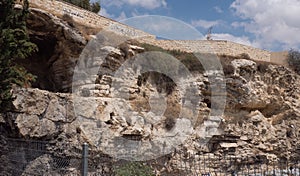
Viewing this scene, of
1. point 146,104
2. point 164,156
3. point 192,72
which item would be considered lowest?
point 164,156

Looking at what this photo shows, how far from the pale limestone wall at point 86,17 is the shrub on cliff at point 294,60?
845 centimetres

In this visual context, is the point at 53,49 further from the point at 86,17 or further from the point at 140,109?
the point at 140,109

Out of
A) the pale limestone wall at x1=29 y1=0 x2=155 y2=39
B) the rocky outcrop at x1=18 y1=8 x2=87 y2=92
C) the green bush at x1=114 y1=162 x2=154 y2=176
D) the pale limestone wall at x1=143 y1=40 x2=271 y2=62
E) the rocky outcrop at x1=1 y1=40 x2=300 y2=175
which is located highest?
the pale limestone wall at x1=143 y1=40 x2=271 y2=62

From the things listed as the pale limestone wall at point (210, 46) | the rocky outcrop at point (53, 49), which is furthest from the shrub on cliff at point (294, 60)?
the rocky outcrop at point (53, 49)

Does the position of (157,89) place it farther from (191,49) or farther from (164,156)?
(191,49)

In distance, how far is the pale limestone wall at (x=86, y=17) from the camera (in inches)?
435

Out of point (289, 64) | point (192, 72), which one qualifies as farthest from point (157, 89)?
point (289, 64)

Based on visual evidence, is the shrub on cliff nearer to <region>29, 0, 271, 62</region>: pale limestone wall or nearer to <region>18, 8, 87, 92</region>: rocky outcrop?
<region>29, 0, 271, 62</region>: pale limestone wall

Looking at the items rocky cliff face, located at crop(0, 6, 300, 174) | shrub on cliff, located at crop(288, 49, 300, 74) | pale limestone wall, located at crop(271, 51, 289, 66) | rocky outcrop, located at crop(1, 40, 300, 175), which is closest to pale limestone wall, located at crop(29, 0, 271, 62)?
pale limestone wall, located at crop(271, 51, 289, 66)

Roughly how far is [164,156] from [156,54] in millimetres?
4518

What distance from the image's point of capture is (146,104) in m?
11.5

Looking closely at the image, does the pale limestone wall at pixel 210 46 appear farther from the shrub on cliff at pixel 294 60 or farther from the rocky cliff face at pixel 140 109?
the shrub on cliff at pixel 294 60

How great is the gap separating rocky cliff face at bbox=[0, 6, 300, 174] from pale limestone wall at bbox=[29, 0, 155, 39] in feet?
3.64

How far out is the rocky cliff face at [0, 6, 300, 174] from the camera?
8344 mm
